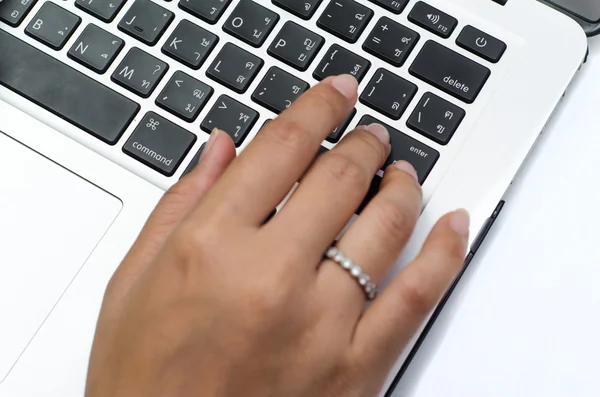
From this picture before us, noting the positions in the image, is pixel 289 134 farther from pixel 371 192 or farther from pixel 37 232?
pixel 37 232

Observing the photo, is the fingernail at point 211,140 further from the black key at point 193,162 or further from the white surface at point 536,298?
the white surface at point 536,298

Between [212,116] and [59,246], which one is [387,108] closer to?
[212,116]

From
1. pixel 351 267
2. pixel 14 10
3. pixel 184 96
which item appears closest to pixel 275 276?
pixel 351 267

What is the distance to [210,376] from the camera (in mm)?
323

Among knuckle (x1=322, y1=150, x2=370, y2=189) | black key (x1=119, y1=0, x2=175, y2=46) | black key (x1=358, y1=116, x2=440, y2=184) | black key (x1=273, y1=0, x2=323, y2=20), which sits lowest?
knuckle (x1=322, y1=150, x2=370, y2=189)

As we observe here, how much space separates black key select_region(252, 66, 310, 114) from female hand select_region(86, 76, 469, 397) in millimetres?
26

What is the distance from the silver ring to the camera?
0.35 metres

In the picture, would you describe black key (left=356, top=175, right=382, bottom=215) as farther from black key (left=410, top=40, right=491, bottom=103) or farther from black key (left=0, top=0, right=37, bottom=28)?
black key (left=0, top=0, right=37, bottom=28)

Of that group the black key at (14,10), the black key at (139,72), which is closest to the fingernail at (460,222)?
the black key at (139,72)

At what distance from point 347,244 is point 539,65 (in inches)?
7.5

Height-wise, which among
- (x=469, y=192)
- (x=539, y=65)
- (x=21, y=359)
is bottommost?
(x=21, y=359)

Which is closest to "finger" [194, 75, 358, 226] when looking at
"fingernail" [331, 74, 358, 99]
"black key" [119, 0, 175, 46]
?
"fingernail" [331, 74, 358, 99]

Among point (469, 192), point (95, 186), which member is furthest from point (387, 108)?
point (95, 186)

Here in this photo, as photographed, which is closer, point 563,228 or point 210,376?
point 210,376
